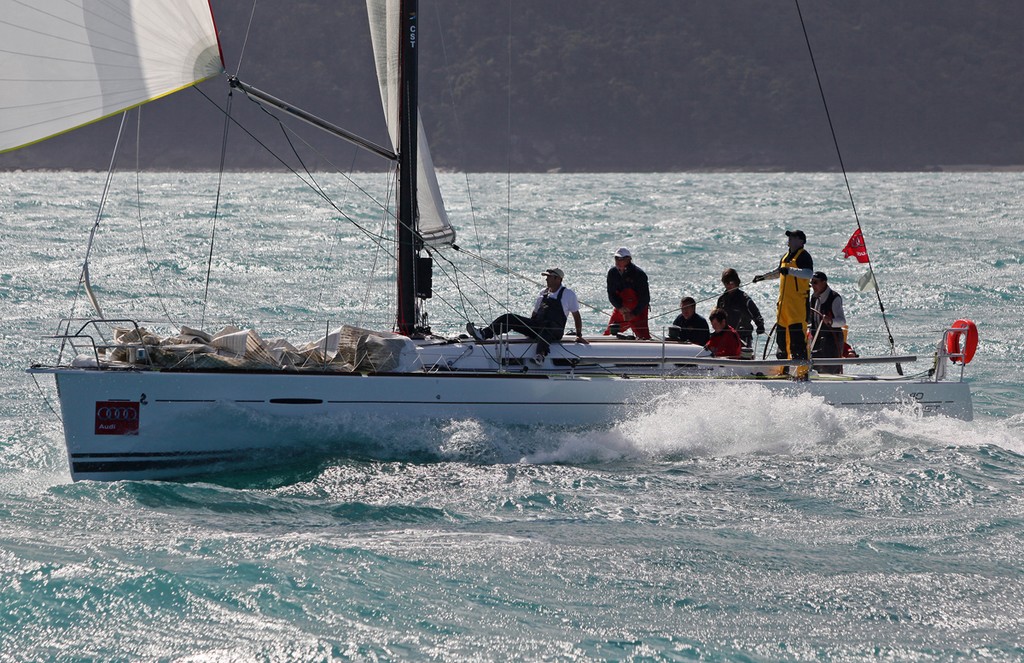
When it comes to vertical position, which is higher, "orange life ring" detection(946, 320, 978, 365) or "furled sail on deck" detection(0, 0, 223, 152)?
"furled sail on deck" detection(0, 0, 223, 152)

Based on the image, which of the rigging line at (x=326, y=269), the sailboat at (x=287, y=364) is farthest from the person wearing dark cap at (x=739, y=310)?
the rigging line at (x=326, y=269)

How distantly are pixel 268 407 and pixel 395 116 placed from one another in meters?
2.87

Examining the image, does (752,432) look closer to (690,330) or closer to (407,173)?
(690,330)

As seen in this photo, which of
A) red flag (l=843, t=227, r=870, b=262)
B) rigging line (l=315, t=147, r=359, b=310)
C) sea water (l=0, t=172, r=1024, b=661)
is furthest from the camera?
rigging line (l=315, t=147, r=359, b=310)

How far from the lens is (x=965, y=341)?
35.2 ft

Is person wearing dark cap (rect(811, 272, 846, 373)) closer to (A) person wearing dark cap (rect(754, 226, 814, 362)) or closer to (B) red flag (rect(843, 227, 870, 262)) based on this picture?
(A) person wearing dark cap (rect(754, 226, 814, 362))

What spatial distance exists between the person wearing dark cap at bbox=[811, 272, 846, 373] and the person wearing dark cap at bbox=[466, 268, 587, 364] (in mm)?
2298

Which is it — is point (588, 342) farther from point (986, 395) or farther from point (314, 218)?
point (314, 218)

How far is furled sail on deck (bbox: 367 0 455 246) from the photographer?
33.7 ft

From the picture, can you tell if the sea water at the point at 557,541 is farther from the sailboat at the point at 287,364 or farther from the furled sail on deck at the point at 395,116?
the furled sail on deck at the point at 395,116

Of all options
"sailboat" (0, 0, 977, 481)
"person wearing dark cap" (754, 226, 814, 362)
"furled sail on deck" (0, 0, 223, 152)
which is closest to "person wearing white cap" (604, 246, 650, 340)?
"sailboat" (0, 0, 977, 481)

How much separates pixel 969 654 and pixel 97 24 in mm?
6828

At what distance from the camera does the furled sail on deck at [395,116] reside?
10.3 m

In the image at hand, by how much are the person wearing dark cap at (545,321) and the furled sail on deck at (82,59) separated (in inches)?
123
